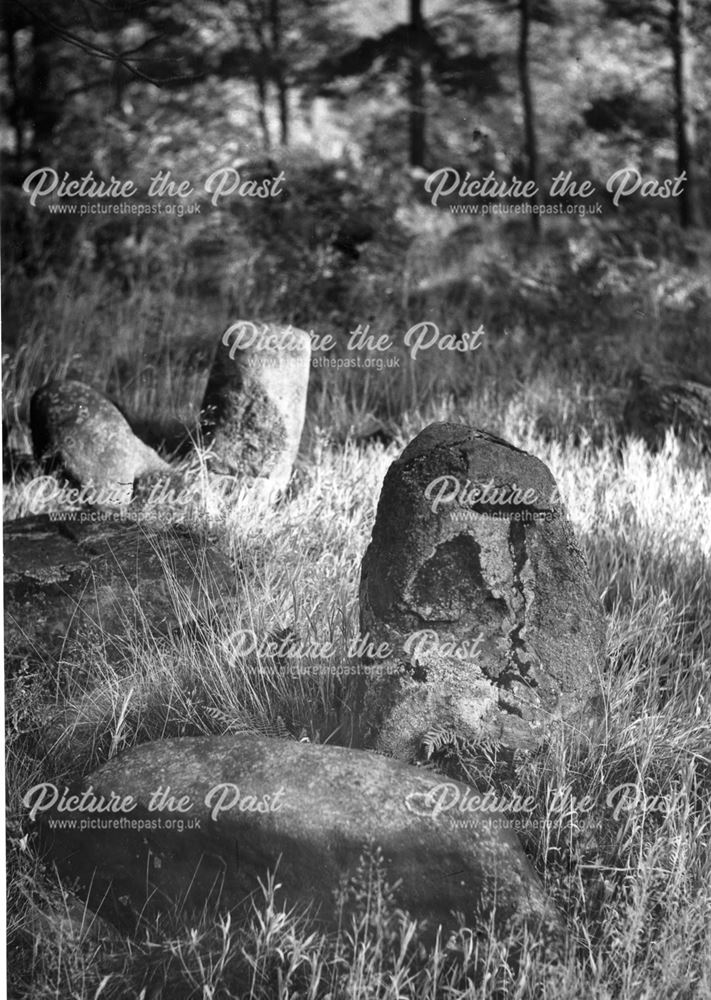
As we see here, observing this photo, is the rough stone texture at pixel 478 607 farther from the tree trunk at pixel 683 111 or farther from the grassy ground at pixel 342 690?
the tree trunk at pixel 683 111

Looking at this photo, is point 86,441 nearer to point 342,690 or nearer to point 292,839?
point 342,690

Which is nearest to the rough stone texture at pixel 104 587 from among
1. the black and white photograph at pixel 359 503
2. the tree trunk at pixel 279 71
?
the black and white photograph at pixel 359 503

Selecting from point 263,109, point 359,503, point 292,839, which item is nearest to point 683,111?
point 263,109

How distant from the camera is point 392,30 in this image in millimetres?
6016

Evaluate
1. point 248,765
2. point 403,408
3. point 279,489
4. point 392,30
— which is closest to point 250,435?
point 279,489

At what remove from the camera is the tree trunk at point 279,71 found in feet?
20.8

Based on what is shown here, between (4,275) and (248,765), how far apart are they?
5.00m

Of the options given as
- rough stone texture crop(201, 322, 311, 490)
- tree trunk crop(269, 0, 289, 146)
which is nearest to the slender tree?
tree trunk crop(269, 0, 289, 146)

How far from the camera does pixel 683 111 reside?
6480mm

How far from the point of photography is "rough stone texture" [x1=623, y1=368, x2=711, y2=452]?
502 centimetres

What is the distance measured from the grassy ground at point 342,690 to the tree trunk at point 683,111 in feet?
4.86

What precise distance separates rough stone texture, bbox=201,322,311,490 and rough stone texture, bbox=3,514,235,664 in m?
0.97

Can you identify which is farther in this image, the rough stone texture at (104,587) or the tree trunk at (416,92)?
the tree trunk at (416,92)

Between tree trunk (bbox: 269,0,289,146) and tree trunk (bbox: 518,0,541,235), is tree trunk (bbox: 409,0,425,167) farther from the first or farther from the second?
tree trunk (bbox: 269,0,289,146)
